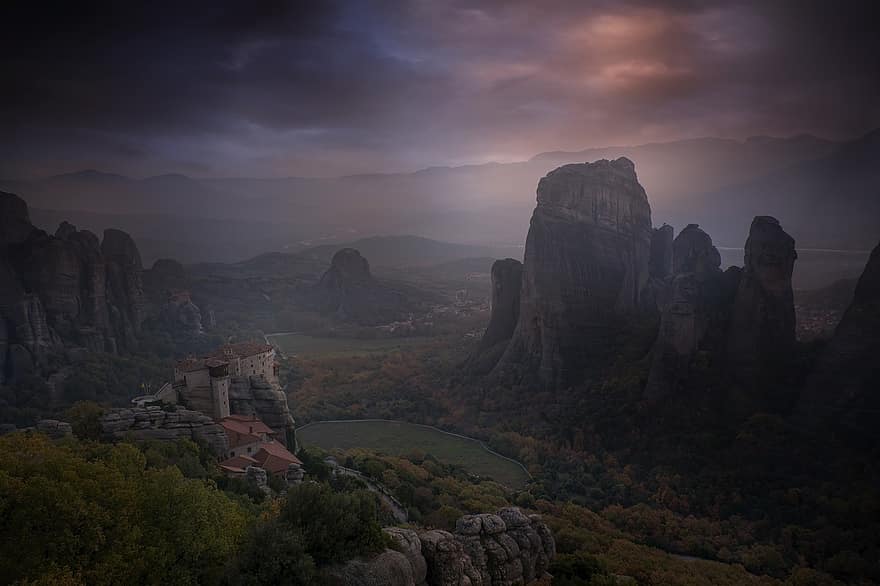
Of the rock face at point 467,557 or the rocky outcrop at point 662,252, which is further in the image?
the rocky outcrop at point 662,252

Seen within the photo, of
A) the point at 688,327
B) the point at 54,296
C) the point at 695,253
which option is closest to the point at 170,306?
the point at 54,296

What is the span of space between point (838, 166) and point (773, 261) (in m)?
17.2

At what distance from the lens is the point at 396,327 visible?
105 metres

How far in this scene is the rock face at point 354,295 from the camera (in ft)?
371

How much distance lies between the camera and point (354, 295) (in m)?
117

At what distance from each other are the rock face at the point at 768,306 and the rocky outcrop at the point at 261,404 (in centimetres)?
3301

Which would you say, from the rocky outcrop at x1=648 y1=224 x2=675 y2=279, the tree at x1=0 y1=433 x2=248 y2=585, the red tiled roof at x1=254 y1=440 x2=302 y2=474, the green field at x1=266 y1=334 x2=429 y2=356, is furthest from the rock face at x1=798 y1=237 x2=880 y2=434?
the green field at x1=266 y1=334 x2=429 y2=356

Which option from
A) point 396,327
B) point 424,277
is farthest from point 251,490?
point 424,277

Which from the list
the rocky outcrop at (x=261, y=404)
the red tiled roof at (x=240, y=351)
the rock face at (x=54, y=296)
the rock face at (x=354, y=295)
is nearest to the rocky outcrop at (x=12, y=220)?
the rock face at (x=54, y=296)

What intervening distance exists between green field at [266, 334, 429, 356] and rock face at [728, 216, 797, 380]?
2223 inches

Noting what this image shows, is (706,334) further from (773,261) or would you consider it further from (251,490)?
(251,490)

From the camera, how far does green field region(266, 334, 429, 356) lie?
8938 centimetres

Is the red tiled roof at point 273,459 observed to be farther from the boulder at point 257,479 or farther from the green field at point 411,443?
the green field at point 411,443

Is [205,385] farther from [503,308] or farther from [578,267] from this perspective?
[503,308]
